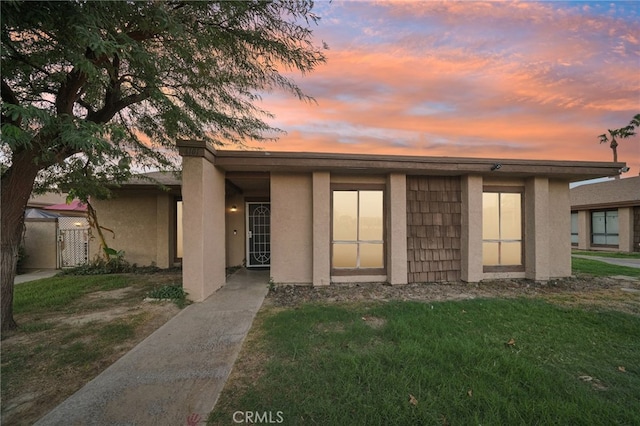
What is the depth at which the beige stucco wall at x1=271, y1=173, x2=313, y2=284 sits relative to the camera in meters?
6.84

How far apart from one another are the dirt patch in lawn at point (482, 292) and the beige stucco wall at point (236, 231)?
3.15 m

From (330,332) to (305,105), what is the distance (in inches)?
193

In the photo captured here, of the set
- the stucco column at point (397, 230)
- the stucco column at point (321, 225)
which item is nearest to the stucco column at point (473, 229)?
the stucco column at point (397, 230)

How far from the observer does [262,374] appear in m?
2.82

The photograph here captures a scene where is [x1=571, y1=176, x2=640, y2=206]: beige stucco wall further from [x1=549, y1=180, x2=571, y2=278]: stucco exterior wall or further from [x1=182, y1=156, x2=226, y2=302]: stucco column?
[x1=182, y1=156, x2=226, y2=302]: stucco column

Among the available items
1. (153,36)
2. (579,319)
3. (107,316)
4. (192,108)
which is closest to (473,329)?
(579,319)

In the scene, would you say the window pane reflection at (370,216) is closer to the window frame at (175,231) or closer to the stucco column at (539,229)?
the stucco column at (539,229)

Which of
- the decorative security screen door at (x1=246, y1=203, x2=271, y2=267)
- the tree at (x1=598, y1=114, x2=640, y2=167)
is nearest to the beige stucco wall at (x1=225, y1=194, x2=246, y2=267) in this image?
the decorative security screen door at (x1=246, y1=203, x2=271, y2=267)

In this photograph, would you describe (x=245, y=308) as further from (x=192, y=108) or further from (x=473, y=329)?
(x=192, y=108)

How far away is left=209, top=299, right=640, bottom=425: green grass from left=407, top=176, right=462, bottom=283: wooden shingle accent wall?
2511mm

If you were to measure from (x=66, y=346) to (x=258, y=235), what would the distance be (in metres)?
6.11

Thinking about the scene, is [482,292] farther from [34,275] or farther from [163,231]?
[34,275]

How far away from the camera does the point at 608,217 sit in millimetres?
16641

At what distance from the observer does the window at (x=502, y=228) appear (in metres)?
7.50
